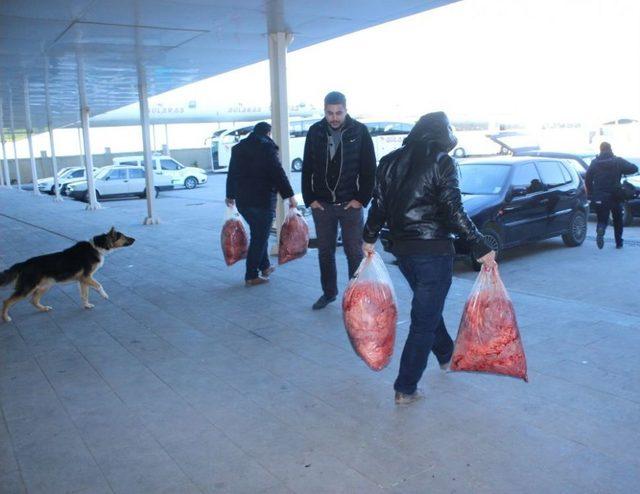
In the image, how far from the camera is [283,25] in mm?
8398

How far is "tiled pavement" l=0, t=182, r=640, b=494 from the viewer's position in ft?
9.76

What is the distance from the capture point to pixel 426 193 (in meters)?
3.42

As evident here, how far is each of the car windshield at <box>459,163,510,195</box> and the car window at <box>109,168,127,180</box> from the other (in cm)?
2034

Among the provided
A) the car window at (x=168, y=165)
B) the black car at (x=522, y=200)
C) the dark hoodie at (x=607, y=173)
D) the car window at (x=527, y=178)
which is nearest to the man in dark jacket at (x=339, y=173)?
the black car at (x=522, y=200)

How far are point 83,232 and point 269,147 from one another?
8.50 metres

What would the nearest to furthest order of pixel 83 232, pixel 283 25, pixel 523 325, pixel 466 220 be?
pixel 466 220 → pixel 523 325 → pixel 283 25 → pixel 83 232

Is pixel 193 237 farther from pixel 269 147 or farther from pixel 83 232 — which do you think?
pixel 269 147

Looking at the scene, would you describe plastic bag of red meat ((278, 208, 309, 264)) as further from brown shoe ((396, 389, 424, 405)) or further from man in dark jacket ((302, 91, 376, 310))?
brown shoe ((396, 389, 424, 405))

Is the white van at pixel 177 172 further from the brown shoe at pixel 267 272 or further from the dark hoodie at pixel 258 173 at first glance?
the dark hoodie at pixel 258 173

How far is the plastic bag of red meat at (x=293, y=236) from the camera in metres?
6.61

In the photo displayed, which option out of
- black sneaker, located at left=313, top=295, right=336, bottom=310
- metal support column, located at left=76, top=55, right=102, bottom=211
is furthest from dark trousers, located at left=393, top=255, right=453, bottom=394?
metal support column, located at left=76, top=55, right=102, bottom=211

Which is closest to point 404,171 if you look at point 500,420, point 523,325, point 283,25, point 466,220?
point 466,220

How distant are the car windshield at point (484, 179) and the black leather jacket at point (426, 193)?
571 cm

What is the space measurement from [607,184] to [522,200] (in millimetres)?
1677
